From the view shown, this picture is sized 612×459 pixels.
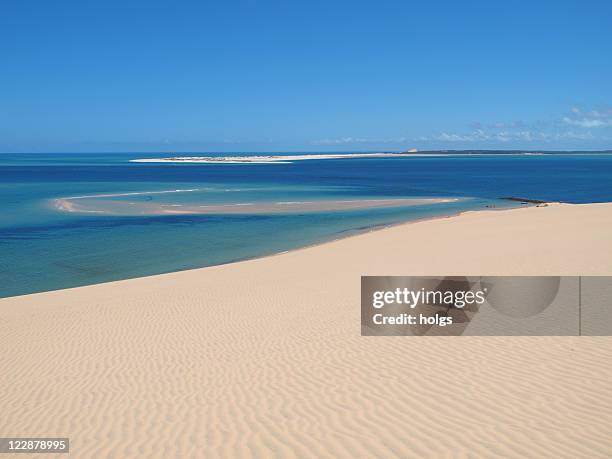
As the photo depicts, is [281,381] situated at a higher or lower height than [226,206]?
lower

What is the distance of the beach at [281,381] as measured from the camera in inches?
240

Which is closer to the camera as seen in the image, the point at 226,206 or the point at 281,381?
the point at 281,381

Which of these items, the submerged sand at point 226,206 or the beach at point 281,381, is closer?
the beach at point 281,381

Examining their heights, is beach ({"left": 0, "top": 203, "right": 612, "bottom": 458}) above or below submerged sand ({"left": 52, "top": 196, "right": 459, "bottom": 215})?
below

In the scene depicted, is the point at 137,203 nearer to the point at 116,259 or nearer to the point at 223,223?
the point at 223,223

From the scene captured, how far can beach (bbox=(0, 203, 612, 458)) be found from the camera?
20.0 feet

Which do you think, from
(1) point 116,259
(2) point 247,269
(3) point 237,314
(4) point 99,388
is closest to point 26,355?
(4) point 99,388

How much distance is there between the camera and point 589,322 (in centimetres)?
1019

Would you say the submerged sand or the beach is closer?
the beach

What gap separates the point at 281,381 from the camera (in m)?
8.13

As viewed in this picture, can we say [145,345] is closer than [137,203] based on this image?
Yes

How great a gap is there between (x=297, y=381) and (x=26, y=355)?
585 cm

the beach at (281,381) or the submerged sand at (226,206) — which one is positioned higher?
the submerged sand at (226,206)

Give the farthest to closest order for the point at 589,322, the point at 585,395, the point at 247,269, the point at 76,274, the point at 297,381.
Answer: the point at 76,274
the point at 247,269
the point at 589,322
the point at 297,381
the point at 585,395
